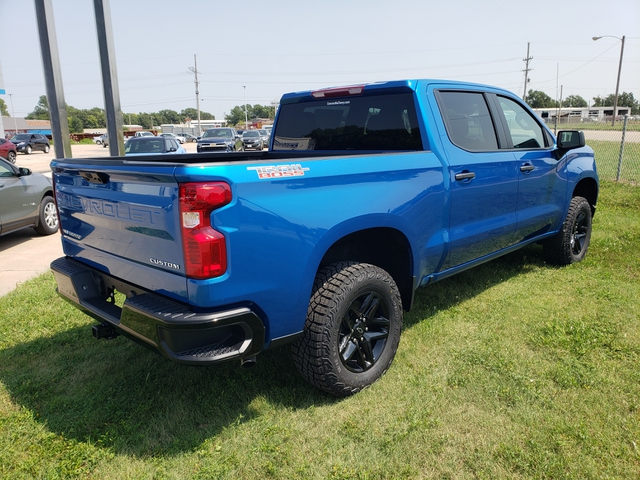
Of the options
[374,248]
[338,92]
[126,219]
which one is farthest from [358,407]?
[338,92]

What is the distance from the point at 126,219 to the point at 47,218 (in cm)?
636

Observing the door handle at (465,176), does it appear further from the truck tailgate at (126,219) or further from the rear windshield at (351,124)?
the truck tailgate at (126,219)

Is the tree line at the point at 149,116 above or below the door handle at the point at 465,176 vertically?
above

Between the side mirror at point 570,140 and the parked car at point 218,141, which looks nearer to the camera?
the side mirror at point 570,140

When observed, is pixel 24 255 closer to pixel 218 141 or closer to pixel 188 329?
pixel 188 329

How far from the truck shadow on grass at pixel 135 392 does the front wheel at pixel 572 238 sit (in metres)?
3.46

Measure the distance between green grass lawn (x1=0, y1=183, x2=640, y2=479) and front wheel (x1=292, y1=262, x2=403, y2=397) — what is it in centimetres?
18

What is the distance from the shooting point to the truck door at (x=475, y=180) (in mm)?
3613

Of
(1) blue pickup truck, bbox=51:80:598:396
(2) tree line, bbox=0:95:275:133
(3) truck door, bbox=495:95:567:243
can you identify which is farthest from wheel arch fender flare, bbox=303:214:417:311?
(2) tree line, bbox=0:95:275:133

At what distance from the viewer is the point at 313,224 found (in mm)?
2582

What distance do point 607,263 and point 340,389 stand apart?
4.25 m

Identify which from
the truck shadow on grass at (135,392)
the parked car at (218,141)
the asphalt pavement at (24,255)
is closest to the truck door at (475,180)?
the truck shadow on grass at (135,392)

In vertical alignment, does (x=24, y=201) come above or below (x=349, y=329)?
above

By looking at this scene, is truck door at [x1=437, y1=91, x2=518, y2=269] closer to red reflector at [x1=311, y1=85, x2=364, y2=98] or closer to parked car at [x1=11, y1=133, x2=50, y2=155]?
red reflector at [x1=311, y1=85, x2=364, y2=98]
